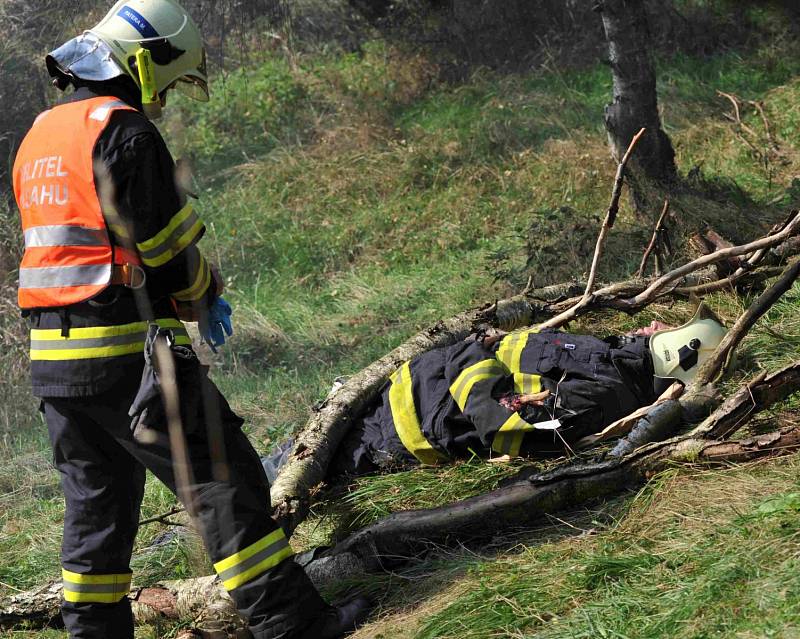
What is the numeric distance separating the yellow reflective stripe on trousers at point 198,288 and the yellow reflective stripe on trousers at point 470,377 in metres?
1.08

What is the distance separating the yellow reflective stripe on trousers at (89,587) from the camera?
121 inches

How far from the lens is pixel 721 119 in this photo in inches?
325

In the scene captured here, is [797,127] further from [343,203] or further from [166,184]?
[166,184]

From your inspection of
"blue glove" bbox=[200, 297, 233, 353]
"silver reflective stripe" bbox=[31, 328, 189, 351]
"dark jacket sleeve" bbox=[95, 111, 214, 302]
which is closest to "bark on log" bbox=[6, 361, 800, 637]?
"blue glove" bbox=[200, 297, 233, 353]

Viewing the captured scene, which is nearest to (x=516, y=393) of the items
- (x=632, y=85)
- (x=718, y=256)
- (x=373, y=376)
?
(x=373, y=376)

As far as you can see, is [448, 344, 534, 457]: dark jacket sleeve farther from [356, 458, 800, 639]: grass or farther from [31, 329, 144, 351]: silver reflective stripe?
[31, 329, 144, 351]: silver reflective stripe

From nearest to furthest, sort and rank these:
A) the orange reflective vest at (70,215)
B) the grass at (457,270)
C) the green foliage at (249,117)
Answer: the grass at (457,270)
the orange reflective vest at (70,215)
the green foliage at (249,117)

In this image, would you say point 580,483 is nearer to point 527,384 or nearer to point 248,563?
point 527,384

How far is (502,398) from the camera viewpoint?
369 centimetres

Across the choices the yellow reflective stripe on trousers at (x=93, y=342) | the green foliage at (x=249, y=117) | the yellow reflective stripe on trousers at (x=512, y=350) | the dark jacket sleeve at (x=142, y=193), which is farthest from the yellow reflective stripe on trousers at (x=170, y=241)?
the green foliage at (x=249, y=117)

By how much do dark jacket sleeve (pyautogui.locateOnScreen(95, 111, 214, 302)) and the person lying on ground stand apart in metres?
1.26

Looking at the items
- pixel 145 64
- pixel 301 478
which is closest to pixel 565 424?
pixel 301 478

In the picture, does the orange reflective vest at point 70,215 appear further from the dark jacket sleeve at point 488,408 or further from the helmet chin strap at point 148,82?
the dark jacket sleeve at point 488,408

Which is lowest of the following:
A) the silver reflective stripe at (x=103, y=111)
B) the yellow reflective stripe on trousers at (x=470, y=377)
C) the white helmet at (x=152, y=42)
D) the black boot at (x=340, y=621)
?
the black boot at (x=340, y=621)
